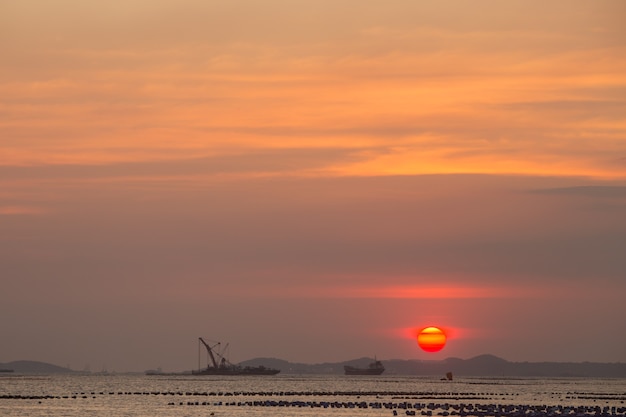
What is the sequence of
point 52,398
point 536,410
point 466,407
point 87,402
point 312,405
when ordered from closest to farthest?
point 536,410
point 466,407
point 312,405
point 87,402
point 52,398

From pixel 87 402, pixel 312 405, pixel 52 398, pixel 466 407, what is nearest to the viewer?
pixel 466 407

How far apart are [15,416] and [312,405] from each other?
130 ft

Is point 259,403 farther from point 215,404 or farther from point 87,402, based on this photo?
point 87,402

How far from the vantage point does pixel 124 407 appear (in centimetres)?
13362

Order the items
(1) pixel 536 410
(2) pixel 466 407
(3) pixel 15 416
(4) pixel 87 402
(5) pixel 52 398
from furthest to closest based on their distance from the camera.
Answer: (5) pixel 52 398, (4) pixel 87 402, (2) pixel 466 407, (1) pixel 536 410, (3) pixel 15 416

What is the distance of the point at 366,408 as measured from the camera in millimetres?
131125

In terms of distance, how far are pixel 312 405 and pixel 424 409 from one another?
640 inches

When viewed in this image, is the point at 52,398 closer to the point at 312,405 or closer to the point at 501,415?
the point at 312,405

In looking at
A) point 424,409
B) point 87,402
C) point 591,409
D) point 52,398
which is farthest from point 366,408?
point 52,398

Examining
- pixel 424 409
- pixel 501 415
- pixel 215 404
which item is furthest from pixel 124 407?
pixel 501 415

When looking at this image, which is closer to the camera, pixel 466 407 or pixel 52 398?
pixel 466 407

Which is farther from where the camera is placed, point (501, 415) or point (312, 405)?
point (312, 405)

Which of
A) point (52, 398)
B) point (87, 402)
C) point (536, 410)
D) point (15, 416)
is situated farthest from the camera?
point (52, 398)

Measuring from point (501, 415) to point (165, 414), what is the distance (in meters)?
35.2
